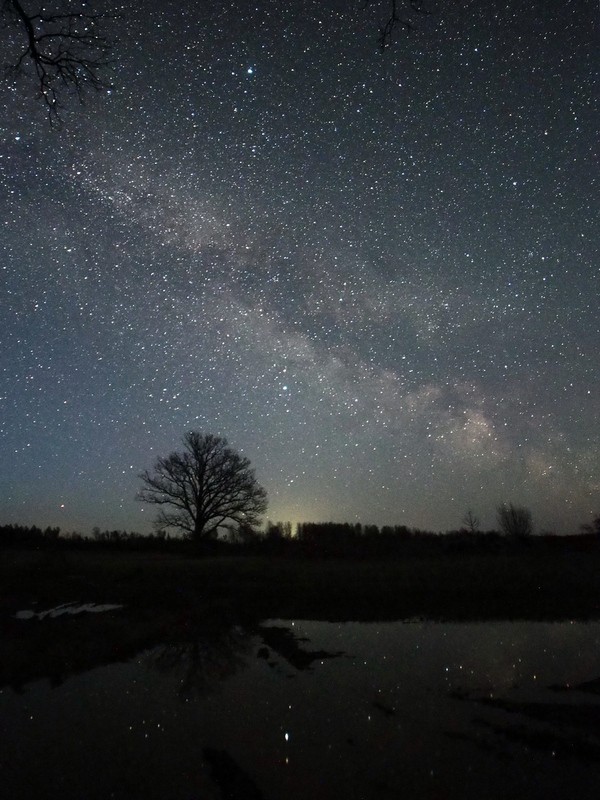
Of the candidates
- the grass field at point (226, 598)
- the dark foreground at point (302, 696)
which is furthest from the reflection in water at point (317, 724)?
the grass field at point (226, 598)

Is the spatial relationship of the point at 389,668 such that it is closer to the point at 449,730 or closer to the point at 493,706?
the point at 493,706

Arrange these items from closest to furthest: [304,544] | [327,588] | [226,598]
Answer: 1. [226,598]
2. [327,588]
3. [304,544]

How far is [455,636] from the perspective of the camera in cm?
1138

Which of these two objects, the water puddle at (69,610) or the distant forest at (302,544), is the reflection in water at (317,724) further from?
the distant forest at (302,544)

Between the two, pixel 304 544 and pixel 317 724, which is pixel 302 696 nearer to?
pixel 317 724

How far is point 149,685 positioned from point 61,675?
1.57 m

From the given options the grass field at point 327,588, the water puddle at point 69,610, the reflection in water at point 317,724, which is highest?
the grass field at point 327,588

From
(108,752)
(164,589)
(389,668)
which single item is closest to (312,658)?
(389,668)

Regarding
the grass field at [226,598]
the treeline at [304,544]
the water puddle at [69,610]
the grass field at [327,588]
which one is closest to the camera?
the grass field at [226,598]

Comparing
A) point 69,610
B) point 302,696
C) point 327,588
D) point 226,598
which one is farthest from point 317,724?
point 327,588

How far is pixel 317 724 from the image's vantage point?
6.65m

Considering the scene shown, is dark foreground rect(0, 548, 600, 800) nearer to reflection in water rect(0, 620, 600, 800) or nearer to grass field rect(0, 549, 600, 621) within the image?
reflection in water rect(0, 620, 600, 800)

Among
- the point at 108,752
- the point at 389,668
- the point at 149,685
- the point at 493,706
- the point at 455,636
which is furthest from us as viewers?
the point at 455,636

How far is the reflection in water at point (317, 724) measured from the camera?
5133 millimetres
